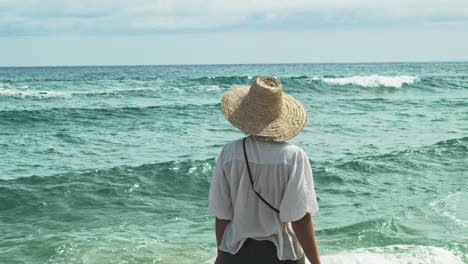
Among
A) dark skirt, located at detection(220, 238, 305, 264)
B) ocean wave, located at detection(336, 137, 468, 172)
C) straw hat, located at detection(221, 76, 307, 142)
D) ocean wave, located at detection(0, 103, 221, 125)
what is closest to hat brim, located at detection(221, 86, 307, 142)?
straw hat, located at detection(221, 76, 307, 142)

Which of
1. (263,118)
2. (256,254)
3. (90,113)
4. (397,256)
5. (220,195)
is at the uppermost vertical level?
(263,118)

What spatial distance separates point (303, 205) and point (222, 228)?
0.42m

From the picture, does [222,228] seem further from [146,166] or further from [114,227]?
[146,166]

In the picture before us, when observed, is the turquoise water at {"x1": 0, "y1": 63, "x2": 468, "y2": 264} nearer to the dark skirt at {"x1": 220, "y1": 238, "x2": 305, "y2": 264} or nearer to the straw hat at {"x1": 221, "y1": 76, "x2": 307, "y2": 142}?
the dark skirt at {"x1": 220, "y1": 238, "x2": 305, "y2": 264}

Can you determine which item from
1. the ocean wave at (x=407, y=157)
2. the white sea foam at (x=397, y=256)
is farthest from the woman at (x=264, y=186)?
the ocean wave at (x=407, y=157)

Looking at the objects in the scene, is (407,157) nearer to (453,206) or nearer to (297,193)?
(453,206)

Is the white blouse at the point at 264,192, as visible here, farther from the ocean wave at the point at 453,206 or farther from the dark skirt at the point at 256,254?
the ocean wave at the point at 453,206

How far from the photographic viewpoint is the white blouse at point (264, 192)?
281 cm

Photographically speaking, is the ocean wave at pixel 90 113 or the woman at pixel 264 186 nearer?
the woman at pixel 264 186

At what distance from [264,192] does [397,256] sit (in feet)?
11.2

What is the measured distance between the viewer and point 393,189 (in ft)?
29.6

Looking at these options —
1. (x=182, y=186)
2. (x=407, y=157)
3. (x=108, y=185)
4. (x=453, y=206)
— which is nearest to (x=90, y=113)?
(x=108, y=185)

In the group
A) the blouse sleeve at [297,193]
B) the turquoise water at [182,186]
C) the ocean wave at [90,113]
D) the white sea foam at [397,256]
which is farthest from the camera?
the ocean wave at [90,113]

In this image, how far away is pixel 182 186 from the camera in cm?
937
